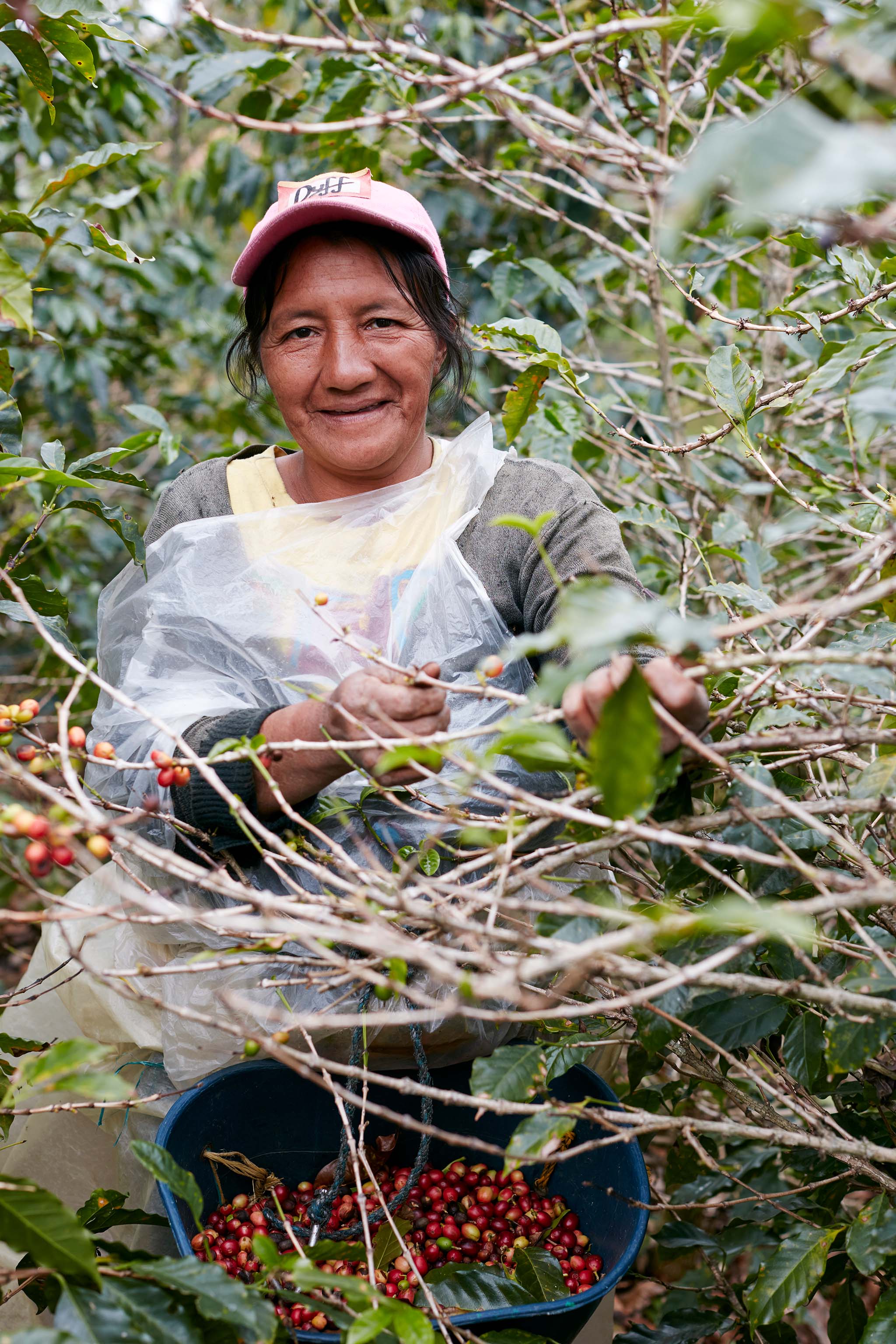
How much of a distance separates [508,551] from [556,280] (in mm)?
745

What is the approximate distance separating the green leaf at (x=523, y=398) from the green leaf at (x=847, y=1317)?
114cm

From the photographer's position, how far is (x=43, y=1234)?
0.81m

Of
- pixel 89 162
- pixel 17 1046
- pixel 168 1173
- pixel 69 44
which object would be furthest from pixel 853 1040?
pixel 69 44

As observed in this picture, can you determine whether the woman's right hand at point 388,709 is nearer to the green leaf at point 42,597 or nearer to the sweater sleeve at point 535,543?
the sweater sleeve at point 535,543

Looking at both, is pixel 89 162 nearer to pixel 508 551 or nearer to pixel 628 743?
pixel 508 551

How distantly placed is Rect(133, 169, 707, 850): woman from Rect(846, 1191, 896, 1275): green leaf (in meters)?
0.71

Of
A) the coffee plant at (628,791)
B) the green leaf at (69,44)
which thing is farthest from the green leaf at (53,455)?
the green leaf at (69,44)

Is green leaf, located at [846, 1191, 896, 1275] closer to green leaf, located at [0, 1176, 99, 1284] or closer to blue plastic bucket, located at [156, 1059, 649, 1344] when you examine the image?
blue plastic bucket, located at [156, 1059, 649, 1344]

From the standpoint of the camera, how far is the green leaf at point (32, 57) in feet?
4.33

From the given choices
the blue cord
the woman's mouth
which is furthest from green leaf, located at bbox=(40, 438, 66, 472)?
the blue cord

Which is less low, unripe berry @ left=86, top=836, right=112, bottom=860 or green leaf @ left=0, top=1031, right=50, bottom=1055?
unripe berry @ left=86, top=836, right=112, bottom=860

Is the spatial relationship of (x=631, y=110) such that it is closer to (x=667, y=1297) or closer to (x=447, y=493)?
(x=447, y=493)

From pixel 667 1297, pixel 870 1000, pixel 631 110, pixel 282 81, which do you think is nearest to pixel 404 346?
pixel 631 110

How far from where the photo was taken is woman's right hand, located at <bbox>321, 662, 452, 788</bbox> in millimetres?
991
